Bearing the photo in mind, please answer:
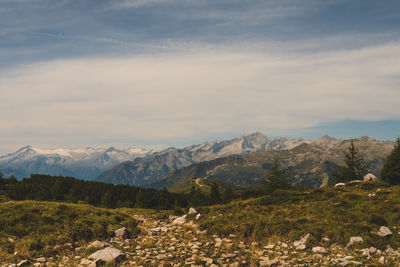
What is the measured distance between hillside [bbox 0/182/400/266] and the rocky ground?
43mm

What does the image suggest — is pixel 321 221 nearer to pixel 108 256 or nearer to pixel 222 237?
pixel 222 237

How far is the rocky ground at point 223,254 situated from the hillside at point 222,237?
43 millimetres

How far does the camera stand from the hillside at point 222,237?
1120 centimetres

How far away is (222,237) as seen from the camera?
604 inches

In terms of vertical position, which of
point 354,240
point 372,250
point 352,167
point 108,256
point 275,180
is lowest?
point 275,180

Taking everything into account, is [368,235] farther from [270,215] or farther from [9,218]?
[9,218]

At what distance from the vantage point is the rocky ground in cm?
1052

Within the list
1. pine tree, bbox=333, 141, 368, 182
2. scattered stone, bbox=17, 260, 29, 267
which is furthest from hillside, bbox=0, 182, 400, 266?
Result: pine tree, bbox=333, 141, 368, 182

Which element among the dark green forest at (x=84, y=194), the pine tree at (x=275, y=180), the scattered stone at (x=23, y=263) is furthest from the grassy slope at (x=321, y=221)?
the pine tree at (x=275, y=180)

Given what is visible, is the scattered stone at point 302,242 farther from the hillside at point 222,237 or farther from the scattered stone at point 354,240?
the scattered stone at point 354,240

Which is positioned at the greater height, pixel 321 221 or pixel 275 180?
pixel 321 221

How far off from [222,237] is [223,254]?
371 centimetres

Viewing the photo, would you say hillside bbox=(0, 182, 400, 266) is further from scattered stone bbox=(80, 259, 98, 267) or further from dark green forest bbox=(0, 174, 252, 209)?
dark green forest bbox=(0, 174, 252, 209)

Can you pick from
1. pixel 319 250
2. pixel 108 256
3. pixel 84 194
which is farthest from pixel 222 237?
pixel 84 194
